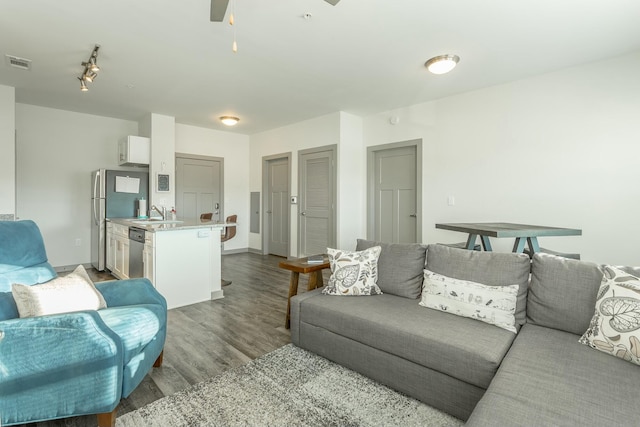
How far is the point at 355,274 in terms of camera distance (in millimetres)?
2377

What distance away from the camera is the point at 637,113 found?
9.50 feet

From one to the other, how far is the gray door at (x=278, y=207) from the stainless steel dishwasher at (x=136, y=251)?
284 centimetres

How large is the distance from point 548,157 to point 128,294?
4168mm

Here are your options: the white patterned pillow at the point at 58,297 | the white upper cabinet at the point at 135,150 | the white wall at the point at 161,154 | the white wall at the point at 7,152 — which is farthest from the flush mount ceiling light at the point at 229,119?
the white patterned pillow at the point at 58,297

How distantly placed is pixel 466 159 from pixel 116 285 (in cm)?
401

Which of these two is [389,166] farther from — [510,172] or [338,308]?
[338,308]

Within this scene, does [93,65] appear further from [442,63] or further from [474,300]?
[474,300]

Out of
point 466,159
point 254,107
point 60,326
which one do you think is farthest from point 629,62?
point 60,326

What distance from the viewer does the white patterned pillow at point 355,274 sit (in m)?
2.36

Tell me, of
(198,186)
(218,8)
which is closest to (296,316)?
(218,8)

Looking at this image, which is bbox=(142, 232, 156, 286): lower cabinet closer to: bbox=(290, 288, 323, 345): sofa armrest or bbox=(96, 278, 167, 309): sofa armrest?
bbox=(96, 278, 167, 309): sofa armrest

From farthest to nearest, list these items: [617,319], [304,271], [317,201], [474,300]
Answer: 1. [317,201]
2. [304,271]
3. [474,300]
4. [617,319]

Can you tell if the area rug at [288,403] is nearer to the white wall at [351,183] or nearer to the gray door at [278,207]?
the white wall at [351,183]

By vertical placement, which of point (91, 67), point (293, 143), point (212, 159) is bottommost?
point (212, 159)
